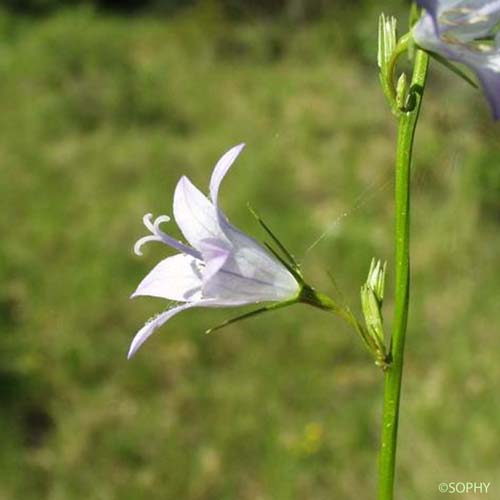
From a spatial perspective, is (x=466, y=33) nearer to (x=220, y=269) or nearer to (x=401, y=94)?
(x=401, y=94)

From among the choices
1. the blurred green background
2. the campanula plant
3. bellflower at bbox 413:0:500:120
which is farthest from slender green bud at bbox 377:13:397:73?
the blurred green background

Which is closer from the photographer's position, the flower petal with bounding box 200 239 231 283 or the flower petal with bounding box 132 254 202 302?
the flower petal with bounding box 200 239 231 283

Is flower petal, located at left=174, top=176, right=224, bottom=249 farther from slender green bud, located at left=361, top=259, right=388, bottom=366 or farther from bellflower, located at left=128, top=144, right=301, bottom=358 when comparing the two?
slender green bud, located at left=361, top=259, right=388, bottom=366

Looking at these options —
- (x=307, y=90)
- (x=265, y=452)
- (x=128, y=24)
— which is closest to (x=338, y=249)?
(x=265, y=452)

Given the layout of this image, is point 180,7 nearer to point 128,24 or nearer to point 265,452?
point 128,24

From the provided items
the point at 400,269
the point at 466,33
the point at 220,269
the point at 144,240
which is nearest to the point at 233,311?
A: the point at 144,240

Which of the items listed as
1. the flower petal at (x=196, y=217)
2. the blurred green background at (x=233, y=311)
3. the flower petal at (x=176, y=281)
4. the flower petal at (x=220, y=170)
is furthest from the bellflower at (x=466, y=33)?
the blurred green background at (x=233, y=311)

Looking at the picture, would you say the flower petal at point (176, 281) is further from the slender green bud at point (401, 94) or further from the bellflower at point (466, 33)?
the bellflower at point (466, 33)
